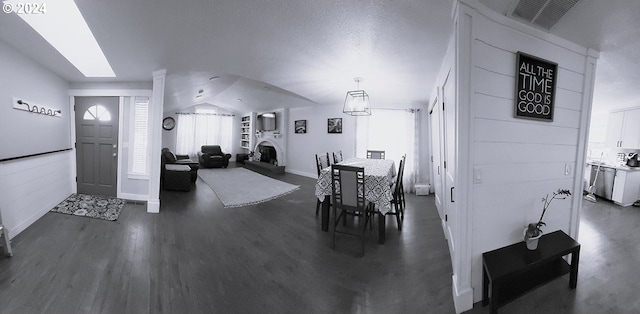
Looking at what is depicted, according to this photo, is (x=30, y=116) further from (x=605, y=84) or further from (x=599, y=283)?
(x=605, y=84)

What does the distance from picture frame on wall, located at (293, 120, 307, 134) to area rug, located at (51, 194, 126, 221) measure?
4.57 metres

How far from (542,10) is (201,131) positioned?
31.9 ft

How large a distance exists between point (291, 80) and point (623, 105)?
6.74m

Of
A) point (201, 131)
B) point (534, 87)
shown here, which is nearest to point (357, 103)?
point (534, 87)

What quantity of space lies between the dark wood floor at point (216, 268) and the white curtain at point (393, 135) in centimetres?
214

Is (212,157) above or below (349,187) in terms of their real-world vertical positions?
below

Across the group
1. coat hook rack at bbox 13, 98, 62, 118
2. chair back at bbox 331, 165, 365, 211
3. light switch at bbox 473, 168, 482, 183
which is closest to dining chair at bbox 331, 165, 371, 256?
chair back at bbox 331, 165, 365, 211

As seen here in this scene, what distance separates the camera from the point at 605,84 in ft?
10.1

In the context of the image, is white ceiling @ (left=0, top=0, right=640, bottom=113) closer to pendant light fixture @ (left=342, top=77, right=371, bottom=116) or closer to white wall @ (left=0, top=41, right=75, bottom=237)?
white wall @ (left=0, top=41, right=75, bottom=237)

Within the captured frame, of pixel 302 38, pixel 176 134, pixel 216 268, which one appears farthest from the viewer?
pixel 176 134

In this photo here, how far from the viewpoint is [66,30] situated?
2689mm

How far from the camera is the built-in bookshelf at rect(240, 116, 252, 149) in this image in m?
9.12

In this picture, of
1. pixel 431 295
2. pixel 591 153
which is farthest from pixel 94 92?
pixel 591 153

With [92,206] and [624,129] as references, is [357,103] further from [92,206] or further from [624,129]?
[624,129]
